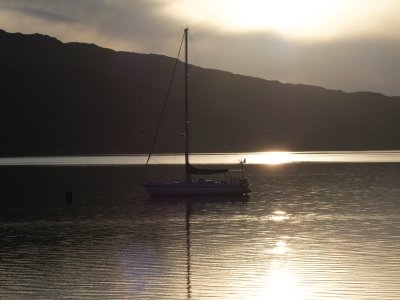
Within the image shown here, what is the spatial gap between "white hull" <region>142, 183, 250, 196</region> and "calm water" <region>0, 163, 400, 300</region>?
136 cm

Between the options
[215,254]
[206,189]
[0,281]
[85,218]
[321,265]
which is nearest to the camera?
[0,281]

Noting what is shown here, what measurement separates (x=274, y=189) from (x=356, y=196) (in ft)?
58.2

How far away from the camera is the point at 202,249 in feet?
132

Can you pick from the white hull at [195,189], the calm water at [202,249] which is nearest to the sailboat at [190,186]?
A: the white hull at [195,189]

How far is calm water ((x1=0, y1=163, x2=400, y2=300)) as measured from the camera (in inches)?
1172

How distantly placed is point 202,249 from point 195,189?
35.8m

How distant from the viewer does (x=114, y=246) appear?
4178 cm

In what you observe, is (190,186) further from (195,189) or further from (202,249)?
(202,249)

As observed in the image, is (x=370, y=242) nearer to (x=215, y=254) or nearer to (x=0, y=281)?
(x=215, y=254)

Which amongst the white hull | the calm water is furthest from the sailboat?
the calm water

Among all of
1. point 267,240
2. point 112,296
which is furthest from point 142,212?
point 112,296

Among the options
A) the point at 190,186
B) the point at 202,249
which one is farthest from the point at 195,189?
the point at 202,249

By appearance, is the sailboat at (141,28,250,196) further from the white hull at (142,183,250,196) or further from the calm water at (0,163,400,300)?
the calm water at (0,163,400,300)

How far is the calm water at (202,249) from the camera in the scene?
29.8 meters
